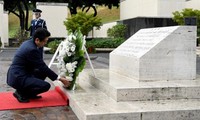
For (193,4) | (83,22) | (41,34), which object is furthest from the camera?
(193,4)

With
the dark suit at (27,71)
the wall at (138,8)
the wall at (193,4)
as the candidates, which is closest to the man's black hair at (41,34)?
the dark suit at (27,71)

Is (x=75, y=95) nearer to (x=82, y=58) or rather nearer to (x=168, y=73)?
(x=82, y=58)

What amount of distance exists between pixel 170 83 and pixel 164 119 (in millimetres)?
1136

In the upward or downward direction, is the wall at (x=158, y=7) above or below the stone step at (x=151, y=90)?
above

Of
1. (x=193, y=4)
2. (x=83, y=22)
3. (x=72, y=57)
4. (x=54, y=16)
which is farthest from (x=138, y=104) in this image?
(x=54, y=16)

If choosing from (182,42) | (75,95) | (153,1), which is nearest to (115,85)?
(75,95)

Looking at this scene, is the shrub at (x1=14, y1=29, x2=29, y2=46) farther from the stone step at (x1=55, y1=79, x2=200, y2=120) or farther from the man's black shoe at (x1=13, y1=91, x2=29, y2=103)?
the stone step at (x1=55, y1=79, x2=200, y2=120)

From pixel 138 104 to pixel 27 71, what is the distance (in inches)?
73.8

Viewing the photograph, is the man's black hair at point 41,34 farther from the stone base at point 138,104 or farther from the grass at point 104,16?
the grass at point 104,16

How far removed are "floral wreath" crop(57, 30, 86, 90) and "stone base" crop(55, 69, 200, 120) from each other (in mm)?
311

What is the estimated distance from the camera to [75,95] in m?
5.68

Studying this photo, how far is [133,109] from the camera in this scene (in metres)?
4.70

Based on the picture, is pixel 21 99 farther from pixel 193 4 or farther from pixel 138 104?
pixel 193 4

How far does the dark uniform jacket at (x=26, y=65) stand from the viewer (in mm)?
5555
